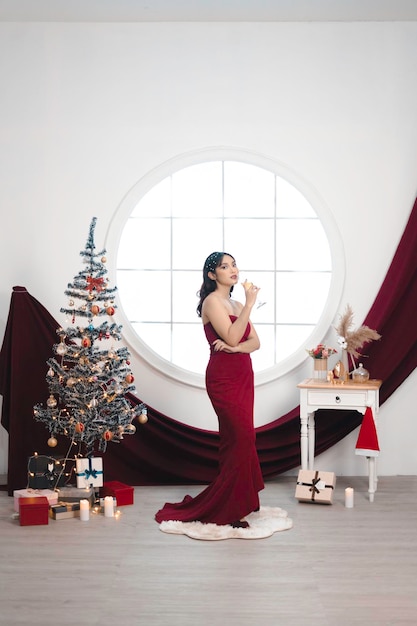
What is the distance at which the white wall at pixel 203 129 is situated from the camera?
5.65 metres

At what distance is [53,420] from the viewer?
4.99 m

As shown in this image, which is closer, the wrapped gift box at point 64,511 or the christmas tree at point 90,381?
the wrapped gift box at point 64,511

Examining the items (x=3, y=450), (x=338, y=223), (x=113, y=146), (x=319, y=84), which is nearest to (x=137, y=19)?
(x=113, y=146)

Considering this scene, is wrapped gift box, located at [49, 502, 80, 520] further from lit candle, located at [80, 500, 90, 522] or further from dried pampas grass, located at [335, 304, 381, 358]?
dried pampas grass, located at [335, 304, 381, 358]

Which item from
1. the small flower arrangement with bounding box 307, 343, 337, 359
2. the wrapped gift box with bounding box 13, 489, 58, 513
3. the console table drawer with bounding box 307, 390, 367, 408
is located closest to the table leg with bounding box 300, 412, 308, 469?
the console table drawer with bounding box 307, 390, 367, 408

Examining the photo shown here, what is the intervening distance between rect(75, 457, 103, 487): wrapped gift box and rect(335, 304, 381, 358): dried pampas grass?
1810 mm

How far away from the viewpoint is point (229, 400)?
4492 millimetres

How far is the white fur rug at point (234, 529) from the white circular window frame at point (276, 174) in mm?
1319

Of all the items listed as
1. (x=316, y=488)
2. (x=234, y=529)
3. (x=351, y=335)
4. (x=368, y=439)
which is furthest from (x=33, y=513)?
(x=351, y=335)

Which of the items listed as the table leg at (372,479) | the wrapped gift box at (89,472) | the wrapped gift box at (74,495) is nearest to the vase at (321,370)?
the table leg at (372,479)

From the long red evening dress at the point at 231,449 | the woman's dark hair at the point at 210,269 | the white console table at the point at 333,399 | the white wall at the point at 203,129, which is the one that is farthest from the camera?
the white wall at the point at 203,129

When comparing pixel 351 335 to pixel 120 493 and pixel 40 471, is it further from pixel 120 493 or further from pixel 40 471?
pixel 40 471

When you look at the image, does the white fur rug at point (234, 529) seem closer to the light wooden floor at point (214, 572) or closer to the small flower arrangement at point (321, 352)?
the light wooden floor at point (214, 572)

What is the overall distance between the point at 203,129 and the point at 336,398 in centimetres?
217
